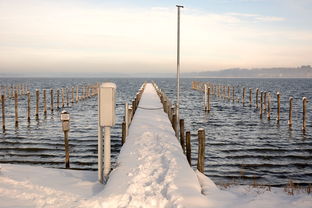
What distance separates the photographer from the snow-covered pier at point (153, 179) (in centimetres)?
601

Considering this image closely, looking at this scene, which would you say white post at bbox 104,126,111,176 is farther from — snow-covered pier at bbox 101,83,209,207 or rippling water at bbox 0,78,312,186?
rippling water at bbox 0,78,312,186

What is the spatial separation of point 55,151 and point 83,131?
5.64 m

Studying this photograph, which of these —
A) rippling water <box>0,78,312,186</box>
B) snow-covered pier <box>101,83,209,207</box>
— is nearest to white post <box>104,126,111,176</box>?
snow-covered pier <box>101,83,209,207</box>

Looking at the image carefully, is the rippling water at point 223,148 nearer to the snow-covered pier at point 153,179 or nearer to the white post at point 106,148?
the snow-covered pier at point 153,179

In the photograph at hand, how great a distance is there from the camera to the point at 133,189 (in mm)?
6547

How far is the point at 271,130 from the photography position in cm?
2297

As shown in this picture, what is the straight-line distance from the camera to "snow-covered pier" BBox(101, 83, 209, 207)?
6007 millimetres

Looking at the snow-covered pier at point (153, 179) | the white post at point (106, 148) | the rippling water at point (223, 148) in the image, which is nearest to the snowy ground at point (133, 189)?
the snow-covered pier at point (153, 179)

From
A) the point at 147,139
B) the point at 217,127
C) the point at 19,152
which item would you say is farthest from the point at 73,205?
the point at 217,127

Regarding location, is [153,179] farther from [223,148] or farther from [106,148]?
[223,148]

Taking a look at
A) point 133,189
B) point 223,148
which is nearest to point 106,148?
point 133,189

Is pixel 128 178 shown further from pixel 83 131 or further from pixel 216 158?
pixel 83 131

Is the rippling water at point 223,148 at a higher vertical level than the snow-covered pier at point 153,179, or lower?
lower

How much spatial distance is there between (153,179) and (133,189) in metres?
0.83
